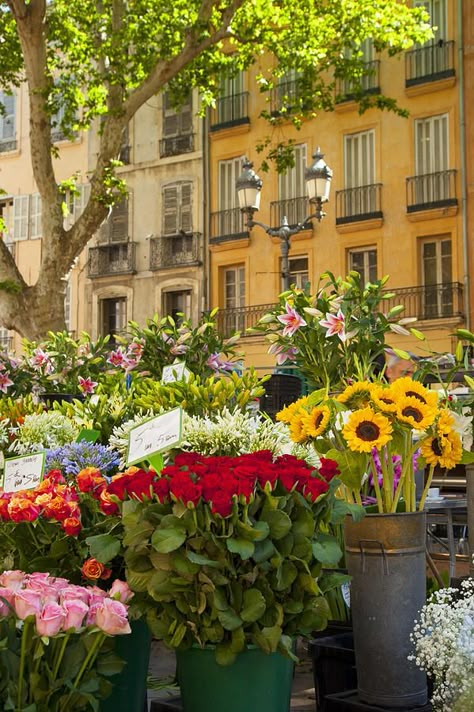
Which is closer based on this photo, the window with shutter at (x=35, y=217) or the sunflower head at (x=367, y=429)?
the sunflower head at (x=367, y=429)

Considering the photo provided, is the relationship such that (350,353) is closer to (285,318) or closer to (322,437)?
(285,318)

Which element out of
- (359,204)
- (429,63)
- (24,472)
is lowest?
(24,472)

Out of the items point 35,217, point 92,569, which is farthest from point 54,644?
point 35,217

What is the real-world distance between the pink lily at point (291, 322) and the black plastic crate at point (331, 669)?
105 centimetres

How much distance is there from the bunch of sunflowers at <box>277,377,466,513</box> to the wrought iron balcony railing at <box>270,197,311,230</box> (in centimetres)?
1769

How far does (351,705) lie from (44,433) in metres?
1.69

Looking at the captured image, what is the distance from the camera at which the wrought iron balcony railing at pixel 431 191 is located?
731 inches

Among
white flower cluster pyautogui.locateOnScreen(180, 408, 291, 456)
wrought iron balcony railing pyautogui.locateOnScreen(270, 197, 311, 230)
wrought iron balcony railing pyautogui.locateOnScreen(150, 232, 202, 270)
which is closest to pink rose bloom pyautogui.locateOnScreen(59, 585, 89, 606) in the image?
white flower cluster pyautogui.locateOnScreen(180, 408, 291, 456)

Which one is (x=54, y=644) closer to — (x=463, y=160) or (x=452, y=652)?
(x=452, y=652)

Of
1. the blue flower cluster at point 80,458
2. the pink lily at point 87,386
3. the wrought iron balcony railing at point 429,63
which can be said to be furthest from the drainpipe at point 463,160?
the blue flower cluster at point 80,458

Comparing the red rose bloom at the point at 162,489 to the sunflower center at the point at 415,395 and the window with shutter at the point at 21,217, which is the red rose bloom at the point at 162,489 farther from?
the window with shutter at the point at 21,217

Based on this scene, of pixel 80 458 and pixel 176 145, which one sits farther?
pixel 176 145

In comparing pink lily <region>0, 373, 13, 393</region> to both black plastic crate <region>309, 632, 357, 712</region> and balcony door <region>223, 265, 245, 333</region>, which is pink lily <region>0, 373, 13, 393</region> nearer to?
black plastic crate <region>309, 632, 357, 712</region>

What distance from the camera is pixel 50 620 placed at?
2.30 meters
